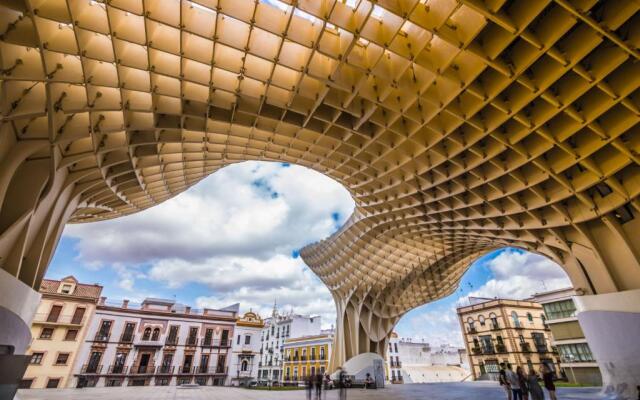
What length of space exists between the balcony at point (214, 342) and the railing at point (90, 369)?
13.6 meters

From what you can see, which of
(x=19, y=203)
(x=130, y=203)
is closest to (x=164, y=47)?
(x=19, y=203)

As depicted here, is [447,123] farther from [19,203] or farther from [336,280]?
[336,280]

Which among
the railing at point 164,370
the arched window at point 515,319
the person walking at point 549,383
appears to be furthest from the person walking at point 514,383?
the railing at point 164,370

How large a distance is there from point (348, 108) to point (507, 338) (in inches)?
2105

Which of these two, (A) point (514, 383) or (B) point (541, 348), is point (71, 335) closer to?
(A) point (514, 383)

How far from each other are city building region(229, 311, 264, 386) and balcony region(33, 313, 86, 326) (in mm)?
22872

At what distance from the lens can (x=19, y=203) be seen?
41.6ft

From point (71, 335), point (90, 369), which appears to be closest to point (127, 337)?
point (90, 369)

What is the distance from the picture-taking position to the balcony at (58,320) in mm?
38969

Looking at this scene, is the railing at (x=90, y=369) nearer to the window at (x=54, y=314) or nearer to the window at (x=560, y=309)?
the window at (x=54, y=314)

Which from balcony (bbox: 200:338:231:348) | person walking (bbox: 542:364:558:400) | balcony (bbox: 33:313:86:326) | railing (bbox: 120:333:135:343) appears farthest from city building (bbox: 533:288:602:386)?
balcony (bbox: 33:313:86:326)

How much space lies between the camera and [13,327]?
1210 centimetres

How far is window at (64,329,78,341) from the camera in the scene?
40581 millimetres

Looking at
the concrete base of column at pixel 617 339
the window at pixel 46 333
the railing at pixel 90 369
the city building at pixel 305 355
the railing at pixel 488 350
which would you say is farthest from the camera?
the city building at pixel 305 355
